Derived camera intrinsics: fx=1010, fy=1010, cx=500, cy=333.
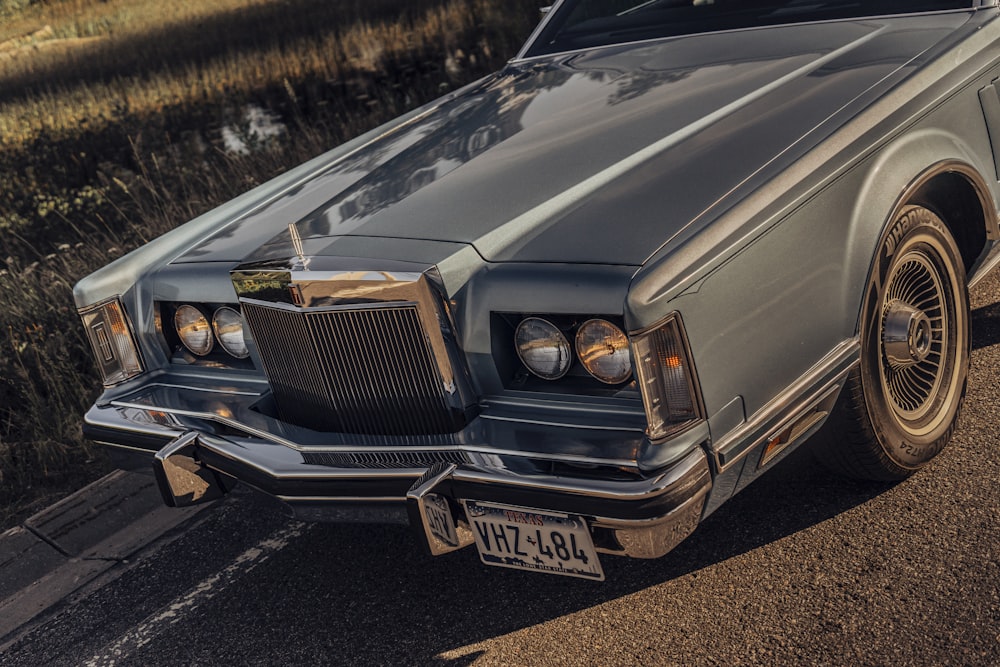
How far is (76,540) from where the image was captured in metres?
3.75

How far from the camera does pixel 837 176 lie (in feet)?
8.54

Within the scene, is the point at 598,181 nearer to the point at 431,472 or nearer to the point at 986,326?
the point at 431,472

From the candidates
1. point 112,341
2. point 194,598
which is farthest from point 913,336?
point 112,341

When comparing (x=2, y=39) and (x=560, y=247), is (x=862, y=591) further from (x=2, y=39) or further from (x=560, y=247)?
(x=2, y=39)

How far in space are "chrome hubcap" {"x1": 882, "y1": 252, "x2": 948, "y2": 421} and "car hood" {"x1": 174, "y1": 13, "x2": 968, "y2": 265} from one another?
21.7 inches

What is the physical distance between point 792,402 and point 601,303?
1.91ft

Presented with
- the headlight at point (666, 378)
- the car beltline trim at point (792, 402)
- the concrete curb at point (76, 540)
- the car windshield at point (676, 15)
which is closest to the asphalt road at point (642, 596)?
the concrete curb at point (76, 540)

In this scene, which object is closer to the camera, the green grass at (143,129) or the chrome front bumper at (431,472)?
the chrome front bumper at (431,472)

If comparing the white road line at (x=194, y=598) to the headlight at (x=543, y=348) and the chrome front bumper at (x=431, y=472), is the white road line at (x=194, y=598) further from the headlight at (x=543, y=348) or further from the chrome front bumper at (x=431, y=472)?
the headlight at (x=543, y=348)

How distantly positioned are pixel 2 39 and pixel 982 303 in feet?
91.1

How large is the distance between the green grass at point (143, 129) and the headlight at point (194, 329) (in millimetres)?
1295

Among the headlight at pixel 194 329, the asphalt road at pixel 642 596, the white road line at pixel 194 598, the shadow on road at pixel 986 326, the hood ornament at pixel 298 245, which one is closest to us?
the asphalt road at pixel 642 596

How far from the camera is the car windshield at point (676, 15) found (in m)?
3.49

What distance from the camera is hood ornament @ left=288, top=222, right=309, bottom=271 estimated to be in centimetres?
266
